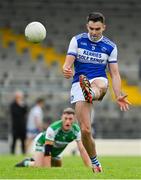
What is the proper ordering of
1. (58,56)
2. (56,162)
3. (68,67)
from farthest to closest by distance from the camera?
(58,56) → (56,162) → (68,67)

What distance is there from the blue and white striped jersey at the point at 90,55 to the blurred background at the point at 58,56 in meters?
14.7

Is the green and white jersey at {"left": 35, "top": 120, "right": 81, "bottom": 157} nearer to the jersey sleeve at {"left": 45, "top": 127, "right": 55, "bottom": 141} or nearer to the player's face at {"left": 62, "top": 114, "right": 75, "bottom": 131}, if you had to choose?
the jersey sleeve at {"left": 45, "top": 127, "right": 55, "bottom": 141}

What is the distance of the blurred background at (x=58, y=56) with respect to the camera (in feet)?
87.7

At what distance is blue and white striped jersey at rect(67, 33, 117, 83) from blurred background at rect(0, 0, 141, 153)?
580 inches

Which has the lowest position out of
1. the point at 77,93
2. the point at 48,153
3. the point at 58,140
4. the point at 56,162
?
the point at 56,162

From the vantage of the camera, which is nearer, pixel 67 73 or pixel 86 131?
pixel 67 73

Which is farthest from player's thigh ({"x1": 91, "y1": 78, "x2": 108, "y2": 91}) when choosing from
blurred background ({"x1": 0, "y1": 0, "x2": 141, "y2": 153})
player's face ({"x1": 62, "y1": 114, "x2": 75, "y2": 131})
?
blurred background ({"x1": 0, "y1": 0, "x2": 141, "y2": 153})

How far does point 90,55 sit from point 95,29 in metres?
0.40

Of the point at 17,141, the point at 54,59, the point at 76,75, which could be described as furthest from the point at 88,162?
the point at 54,59

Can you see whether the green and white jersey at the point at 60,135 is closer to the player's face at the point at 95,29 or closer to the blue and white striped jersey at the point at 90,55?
the blue and white striped jersey at the point at 90,55

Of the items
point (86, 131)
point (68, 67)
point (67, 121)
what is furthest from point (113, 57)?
point (67, 121)

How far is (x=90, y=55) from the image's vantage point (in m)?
10.8

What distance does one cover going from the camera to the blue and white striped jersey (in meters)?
10.7

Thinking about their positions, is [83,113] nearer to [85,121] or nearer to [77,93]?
[85,121]
